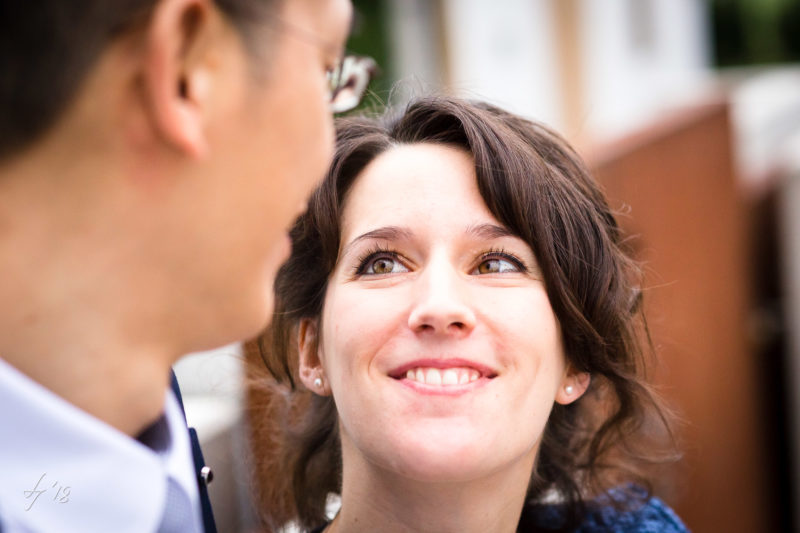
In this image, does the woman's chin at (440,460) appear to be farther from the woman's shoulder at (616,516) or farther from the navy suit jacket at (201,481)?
the woman's shoulder at (616,516)

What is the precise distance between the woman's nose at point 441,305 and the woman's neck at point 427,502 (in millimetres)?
339

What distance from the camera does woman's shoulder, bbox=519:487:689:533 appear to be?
2322 millimetres

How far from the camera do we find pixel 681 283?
4352 mm

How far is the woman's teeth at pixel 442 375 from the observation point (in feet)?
5.53

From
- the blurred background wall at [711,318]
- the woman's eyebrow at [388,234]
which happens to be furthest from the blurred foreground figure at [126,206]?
the blurred background wall at [711,318]

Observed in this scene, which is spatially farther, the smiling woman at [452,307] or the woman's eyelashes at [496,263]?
the woman's eyelashes at [496,263]

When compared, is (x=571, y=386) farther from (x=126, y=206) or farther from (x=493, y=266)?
(x=126, y=206)

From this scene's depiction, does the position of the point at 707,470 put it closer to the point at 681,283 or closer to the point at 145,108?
the point at 681,283

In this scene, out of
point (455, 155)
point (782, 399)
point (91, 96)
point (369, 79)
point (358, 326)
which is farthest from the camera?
point (782, 399)

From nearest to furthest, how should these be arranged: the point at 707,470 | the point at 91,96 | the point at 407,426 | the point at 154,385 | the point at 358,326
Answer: the point at 91,96, the point at 154,385, the point at 407,426, the point at 358,326, the point at 707,470

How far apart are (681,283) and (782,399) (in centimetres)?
106

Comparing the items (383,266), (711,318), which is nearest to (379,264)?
(383,266)

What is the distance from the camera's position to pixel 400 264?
1849 millimetres

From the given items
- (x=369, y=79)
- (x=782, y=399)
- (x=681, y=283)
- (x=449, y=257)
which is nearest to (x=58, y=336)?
(x=449, y=257)
